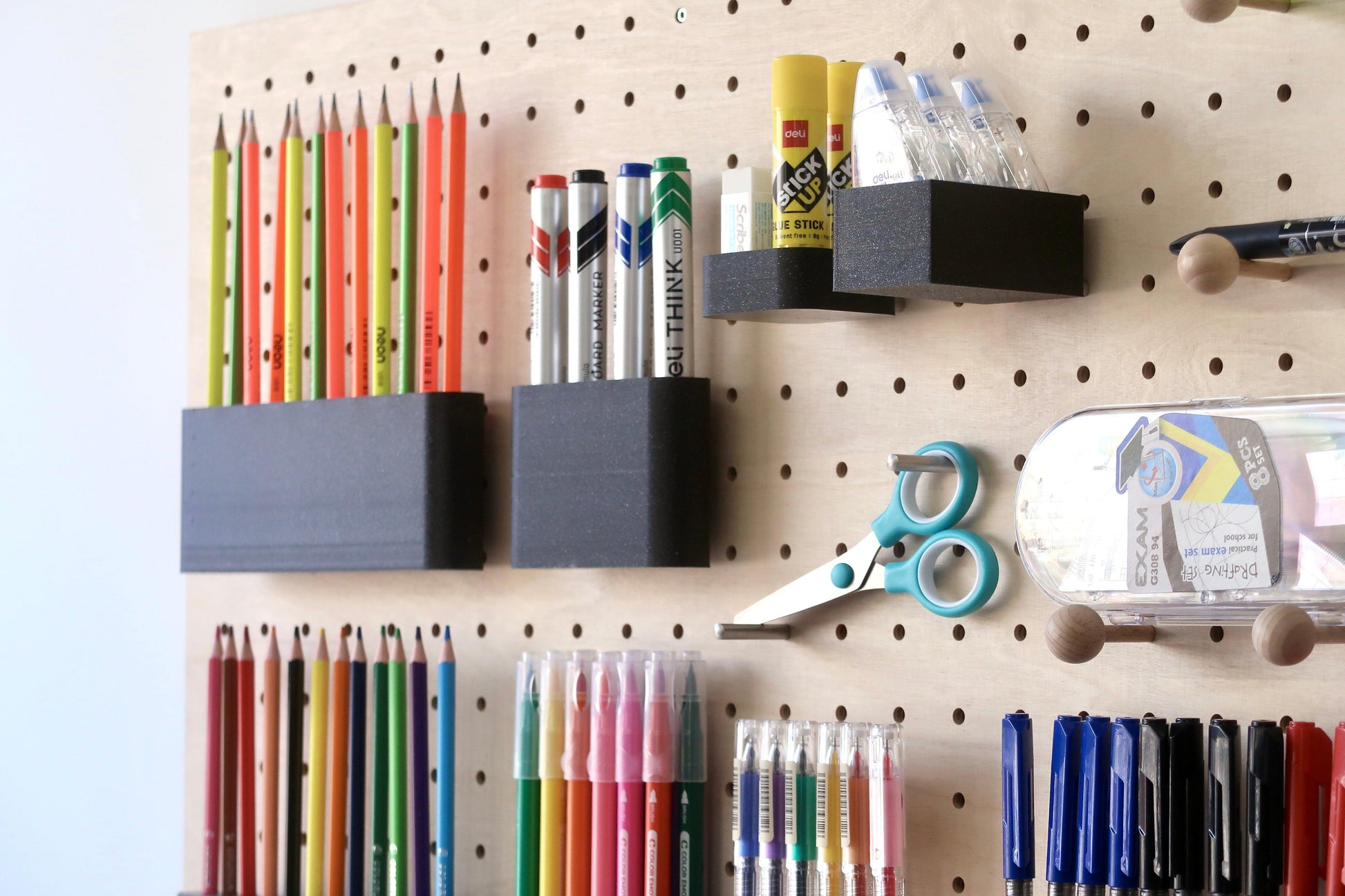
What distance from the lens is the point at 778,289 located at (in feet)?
2.95

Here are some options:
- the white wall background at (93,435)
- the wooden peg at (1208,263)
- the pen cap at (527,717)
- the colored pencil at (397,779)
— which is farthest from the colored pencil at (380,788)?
the wooden peg at (1208,263)

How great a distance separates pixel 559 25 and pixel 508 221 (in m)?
0.14

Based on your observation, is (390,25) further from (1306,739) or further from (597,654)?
(1306,739)

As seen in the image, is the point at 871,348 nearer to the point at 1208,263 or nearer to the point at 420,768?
the point at 1208,263

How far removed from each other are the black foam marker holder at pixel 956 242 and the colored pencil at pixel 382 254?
1.28ft

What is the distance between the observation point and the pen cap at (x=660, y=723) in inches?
38.8

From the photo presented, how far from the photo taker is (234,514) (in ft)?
3.91

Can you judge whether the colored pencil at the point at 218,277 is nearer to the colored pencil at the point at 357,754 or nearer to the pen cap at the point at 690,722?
the colored pencil at the point at 357,754

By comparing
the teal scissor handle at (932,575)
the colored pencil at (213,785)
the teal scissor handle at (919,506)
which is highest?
the teal scissor handle at (919,506)

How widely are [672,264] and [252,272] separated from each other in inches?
14.7

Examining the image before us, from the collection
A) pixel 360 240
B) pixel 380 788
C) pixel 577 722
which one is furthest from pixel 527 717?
pixel 360 240

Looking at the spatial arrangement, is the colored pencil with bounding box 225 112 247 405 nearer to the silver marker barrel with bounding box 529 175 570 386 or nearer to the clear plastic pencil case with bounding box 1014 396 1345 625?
the silver marker barrel with bounding box 529 175 570 386

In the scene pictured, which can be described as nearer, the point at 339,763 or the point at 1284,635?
the point at 1284,635

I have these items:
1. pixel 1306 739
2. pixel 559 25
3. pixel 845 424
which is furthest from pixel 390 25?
pixel 1306 739
